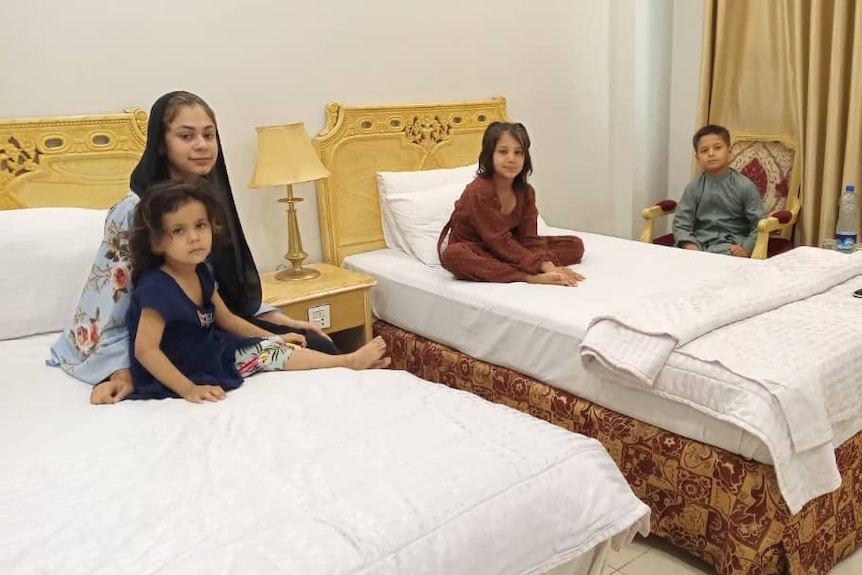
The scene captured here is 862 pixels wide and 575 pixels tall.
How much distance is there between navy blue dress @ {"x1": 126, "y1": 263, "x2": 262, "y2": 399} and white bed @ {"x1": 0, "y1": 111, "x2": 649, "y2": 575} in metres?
0.07

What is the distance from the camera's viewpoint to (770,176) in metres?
3.96

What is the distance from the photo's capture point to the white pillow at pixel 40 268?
227 centimetres

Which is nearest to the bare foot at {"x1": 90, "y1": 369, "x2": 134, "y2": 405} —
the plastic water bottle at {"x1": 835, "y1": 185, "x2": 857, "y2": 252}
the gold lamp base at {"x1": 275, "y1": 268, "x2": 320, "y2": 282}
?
the gold lamp base at {"x1": 275, "y1": 268, "x2": 320, "y2": 282}

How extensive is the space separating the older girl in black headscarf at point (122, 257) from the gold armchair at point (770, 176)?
8.48 feet

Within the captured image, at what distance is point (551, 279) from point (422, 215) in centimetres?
79

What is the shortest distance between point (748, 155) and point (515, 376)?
2.40m

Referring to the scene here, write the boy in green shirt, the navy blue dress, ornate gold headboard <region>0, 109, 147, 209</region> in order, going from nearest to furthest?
the navy blue dress → ornate gold headboard <region>0, 109, 147, 209</region> → the boy in green shirt

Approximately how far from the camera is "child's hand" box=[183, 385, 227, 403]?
1.83 m

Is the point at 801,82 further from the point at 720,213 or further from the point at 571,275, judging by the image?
the point at 571,275

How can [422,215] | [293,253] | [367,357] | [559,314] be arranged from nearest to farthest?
1. [367,357]
2. [559,314]
3. [293,253]
4. [422,215]

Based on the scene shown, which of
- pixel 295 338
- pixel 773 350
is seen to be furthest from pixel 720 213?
pixel 295 338

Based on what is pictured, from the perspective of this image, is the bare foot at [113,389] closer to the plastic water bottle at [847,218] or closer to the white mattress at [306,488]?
the white mattress at [306,488]

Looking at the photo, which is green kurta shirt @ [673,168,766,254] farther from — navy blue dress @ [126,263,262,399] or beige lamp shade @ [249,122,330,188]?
navy blue dress @ [126,263,262,399]

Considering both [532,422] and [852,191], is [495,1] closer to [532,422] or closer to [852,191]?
[852,191]
